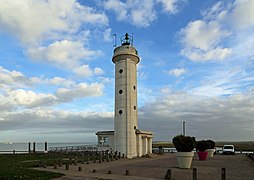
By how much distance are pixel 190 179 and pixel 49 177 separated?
8224mm

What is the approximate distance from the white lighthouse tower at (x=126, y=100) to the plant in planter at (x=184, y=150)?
A: 48.3 ft

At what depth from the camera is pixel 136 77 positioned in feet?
128

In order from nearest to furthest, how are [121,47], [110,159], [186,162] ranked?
[186,162] < [110,159] < [121,47]

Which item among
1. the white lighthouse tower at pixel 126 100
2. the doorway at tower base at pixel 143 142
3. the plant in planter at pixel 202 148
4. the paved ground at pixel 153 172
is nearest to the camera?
the paved ground at pixel 153 172

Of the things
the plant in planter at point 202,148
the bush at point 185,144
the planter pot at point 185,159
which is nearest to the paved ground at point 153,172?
the planter pot at point 185,159

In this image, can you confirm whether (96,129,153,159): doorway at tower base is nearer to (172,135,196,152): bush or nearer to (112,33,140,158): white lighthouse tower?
(112,33,140,158): white lighthouse tower

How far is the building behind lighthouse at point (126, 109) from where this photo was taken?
3612cm

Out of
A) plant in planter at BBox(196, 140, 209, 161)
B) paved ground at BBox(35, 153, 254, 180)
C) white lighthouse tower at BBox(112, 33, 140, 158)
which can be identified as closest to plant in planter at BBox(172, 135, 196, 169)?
paved ground at BBox(35, 153, 254, 180)

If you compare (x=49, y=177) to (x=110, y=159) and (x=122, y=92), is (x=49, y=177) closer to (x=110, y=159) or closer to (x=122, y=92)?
(x=110, y=159)

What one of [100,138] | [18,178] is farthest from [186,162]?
[100,138]

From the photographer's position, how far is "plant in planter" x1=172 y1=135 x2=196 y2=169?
21000 mm

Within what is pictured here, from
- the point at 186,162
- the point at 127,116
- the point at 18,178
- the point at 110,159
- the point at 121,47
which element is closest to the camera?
the point at 18,178

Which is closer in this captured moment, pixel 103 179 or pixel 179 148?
pixel 103 179

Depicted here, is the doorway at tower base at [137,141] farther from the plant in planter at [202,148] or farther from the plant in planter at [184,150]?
the plant in planter at [184,150]
